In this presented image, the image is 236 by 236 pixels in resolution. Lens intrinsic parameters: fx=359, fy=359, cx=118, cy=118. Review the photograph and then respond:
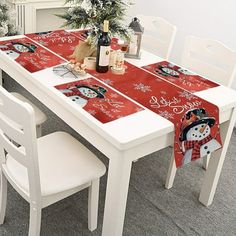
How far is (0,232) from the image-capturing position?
185 centimetres

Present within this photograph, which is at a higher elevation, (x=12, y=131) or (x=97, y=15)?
(x=97, y=15)

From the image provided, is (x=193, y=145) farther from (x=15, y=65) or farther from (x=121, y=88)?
(x=15, y=65)

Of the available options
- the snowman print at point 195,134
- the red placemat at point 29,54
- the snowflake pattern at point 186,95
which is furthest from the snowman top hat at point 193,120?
Result: the red placemat at point 29,54

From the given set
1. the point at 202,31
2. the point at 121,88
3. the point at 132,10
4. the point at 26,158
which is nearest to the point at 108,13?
the point at 121,88

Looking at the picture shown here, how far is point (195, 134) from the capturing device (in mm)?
1615

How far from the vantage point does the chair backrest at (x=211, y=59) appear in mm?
2139

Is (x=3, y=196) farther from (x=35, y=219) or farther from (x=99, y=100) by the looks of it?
(x=99, y=100)

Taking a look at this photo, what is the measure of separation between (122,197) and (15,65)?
3.00ft

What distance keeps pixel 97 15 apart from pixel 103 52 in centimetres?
20

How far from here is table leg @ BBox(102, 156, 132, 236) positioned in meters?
1.44

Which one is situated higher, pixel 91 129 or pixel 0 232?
pixel 91 129

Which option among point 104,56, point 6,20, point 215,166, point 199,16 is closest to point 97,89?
point 104,56

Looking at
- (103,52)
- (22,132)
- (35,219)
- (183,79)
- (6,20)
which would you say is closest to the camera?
(22,132)

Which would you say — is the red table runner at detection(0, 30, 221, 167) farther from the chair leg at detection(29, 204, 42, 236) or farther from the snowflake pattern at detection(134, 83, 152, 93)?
the chair leg at detection(29, 204, 42, 236)
